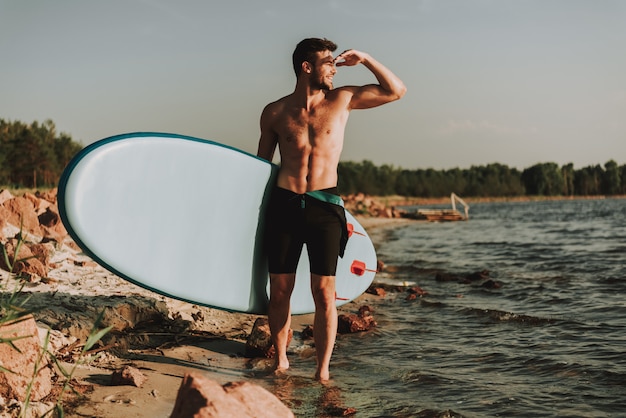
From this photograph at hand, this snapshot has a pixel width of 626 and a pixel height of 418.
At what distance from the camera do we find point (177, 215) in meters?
4.09

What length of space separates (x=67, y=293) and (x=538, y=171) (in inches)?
4379

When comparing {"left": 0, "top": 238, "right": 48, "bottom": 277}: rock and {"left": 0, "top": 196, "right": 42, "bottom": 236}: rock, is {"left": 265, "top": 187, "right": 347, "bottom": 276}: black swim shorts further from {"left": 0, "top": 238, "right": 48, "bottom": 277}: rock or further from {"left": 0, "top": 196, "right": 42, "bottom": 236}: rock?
{"left": 0, "top": 196, "right": 42, "bottom": 236}: rock

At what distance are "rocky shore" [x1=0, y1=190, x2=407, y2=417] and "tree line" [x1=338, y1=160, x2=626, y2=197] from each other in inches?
3579

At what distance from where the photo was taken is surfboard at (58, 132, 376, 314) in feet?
12.4

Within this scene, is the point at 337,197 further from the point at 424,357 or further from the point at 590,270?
the point at 590,270

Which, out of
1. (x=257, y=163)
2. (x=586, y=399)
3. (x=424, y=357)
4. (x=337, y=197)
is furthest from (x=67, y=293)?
(x=586, y=399)

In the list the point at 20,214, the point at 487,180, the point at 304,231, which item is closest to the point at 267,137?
the point at 304,231

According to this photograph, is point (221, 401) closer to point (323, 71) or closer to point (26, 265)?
point (323, 71)

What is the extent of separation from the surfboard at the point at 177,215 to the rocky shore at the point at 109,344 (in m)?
0.41

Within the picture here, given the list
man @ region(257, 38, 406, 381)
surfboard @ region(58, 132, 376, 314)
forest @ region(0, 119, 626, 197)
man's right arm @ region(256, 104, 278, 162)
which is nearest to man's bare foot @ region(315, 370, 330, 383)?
man @ region(257, 38, 406, 381)

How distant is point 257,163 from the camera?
416 cm

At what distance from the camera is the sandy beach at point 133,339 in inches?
122

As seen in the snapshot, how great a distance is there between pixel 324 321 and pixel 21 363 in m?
1.71

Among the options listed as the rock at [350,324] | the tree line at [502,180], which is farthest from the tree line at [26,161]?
the tree line at [502,180]
